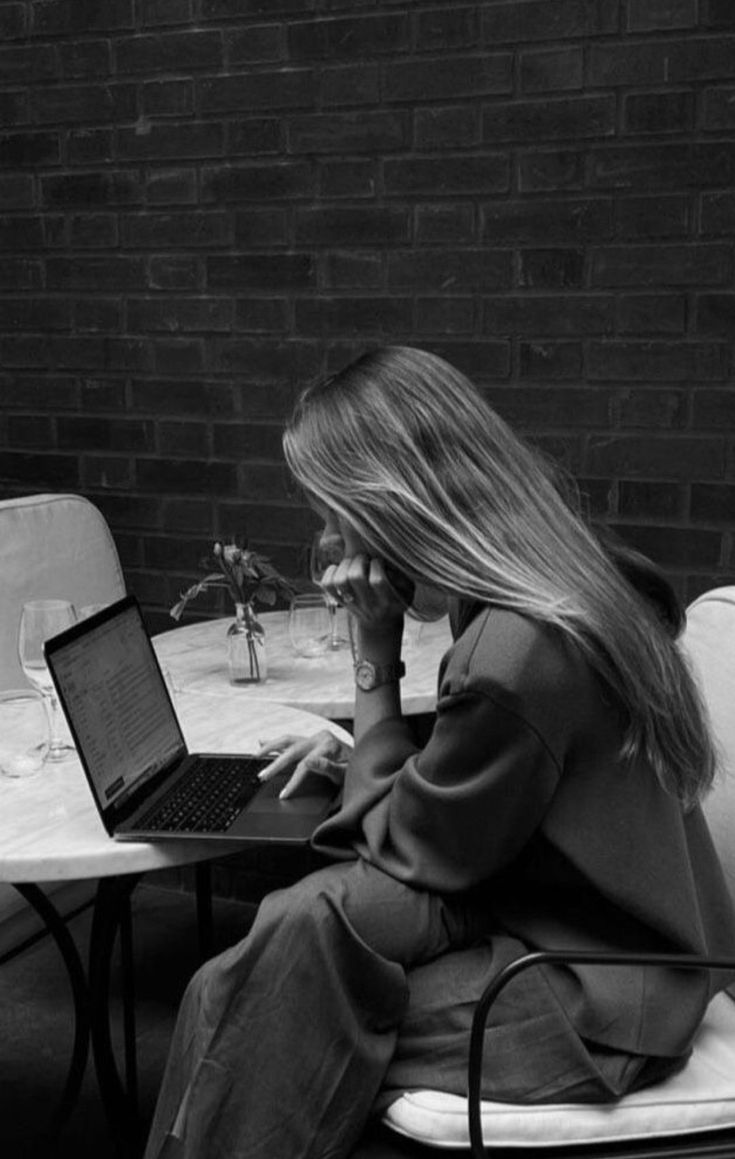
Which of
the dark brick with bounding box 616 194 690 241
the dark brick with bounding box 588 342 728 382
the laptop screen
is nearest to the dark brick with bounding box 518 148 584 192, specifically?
the dark brick with bounding box 616 194 690 241

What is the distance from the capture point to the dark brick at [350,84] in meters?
3.35

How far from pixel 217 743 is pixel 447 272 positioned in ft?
4.72

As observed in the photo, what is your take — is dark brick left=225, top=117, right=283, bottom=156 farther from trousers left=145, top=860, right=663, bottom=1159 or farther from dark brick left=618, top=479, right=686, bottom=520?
trousers left=145, top=860, right=663, bottom=1159

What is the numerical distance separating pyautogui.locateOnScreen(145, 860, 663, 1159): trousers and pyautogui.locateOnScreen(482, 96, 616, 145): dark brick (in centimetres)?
199

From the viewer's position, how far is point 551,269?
3.23m

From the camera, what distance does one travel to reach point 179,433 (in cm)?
372

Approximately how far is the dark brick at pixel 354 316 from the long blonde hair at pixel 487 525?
1.63 metres

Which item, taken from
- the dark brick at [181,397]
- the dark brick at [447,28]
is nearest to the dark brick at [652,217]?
the dark brick at [447,28]

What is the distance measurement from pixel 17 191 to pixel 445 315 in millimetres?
1221

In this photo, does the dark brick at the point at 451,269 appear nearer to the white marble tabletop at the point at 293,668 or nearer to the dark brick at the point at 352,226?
the dark brick at the point at 352,226

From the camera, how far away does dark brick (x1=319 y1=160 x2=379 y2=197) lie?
339 centimetres

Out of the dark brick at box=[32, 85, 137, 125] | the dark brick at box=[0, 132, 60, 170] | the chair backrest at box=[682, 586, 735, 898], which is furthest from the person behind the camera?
the dark brick at box=[0, 132, 60, 170]

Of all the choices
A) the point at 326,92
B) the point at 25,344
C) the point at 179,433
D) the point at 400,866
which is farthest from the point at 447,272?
the point at 400,866

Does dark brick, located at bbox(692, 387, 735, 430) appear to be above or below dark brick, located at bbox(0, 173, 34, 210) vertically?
below
